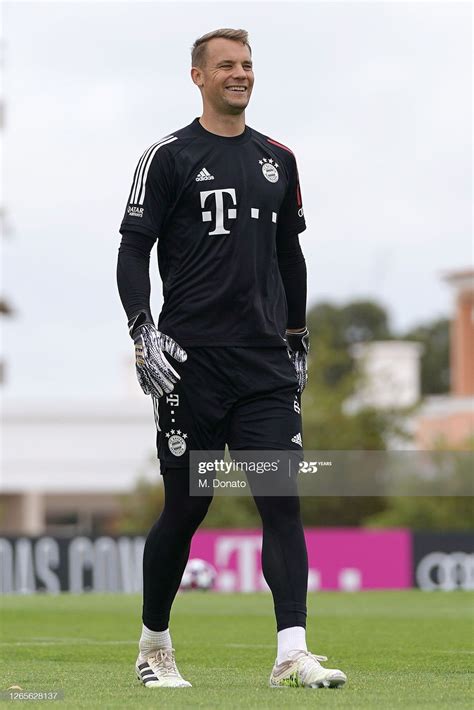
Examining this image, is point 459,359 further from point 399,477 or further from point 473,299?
point 399,477

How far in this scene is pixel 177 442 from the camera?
6859 millimetres

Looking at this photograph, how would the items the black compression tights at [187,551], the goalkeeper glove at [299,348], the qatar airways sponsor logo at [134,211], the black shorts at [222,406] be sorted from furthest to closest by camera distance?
the goalkeeper glove at [299,348] → the qatar airways sponsor logo at [134,211] → the black shorts at [222,406] → the black compression tights at [187,551]

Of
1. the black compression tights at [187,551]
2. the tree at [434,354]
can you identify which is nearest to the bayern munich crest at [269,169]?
the black compression tights at [187,551]

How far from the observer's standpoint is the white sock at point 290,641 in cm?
660

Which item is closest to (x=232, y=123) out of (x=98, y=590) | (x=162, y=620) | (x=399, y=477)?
(x=162, y=620)

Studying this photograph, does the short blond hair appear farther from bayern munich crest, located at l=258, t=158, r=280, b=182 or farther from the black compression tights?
the black compression tights

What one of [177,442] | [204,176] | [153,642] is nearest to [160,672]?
[153,642]

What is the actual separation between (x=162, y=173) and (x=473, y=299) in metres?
56.1

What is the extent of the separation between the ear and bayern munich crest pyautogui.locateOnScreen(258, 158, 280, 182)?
398mm

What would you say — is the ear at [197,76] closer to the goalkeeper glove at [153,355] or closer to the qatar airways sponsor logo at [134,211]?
the qatar airways sponsor logo at [134,211]

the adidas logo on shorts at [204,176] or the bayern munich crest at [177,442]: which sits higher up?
the adidas logo on shorts at [204,176]

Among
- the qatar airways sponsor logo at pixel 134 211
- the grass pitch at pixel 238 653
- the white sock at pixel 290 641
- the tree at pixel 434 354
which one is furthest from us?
the tree at pixel 434 354

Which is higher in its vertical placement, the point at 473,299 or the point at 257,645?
the point at 473,299

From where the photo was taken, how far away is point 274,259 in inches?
279
